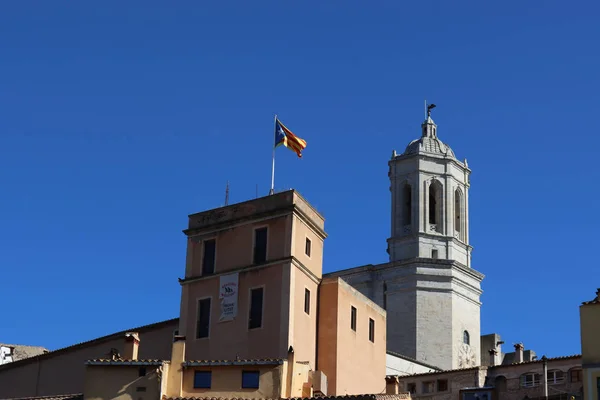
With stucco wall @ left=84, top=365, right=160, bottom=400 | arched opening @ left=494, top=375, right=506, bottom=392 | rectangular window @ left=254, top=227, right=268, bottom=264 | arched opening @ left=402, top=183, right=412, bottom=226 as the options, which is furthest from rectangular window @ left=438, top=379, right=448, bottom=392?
arched opening @ left=402, top=183, right=412, bottom=226

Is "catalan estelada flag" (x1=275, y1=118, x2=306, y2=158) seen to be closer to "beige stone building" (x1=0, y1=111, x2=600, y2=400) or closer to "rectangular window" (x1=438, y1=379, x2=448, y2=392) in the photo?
"beige stone building" (x1=0, y1=111, x2=600, y2=400)

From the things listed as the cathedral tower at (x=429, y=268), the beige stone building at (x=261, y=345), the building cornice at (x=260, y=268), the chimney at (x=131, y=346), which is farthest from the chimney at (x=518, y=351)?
the chimney at (x=131, y=346)

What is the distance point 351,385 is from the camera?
2338 inches

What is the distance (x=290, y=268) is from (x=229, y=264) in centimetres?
352

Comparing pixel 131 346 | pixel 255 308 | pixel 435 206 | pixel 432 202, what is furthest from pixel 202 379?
pixel 432 202

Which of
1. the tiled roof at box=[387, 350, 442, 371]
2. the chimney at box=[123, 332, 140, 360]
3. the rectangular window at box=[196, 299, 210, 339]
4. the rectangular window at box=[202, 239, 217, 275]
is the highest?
the rectangular window at box=[202, 239, 217, 275]

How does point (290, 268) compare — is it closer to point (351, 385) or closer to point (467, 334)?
point (351, 385)

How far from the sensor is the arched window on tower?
91.8 metres

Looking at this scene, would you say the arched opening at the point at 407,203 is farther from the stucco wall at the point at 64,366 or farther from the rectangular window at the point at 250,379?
the rectangular window at the point at 250,379

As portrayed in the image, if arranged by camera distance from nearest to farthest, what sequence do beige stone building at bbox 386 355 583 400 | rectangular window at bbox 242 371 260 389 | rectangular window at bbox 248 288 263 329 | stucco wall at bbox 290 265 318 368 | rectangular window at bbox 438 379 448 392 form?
rectangular window at bbox 242 371 260 389 → stucco wall at bbox 290 265 318 368 → rectangular window at bbox 248 288 263 329 → beige stone building at bbox 386 355 583 400 → rectangular window at bbox 438 379 448 392

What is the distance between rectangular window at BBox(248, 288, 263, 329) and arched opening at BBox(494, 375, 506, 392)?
44.8ft

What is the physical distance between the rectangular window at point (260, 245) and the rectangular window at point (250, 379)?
30.4 feet

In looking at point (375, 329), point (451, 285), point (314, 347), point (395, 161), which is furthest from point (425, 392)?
point (395, 161)

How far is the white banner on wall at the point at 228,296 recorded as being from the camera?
58125 mm
